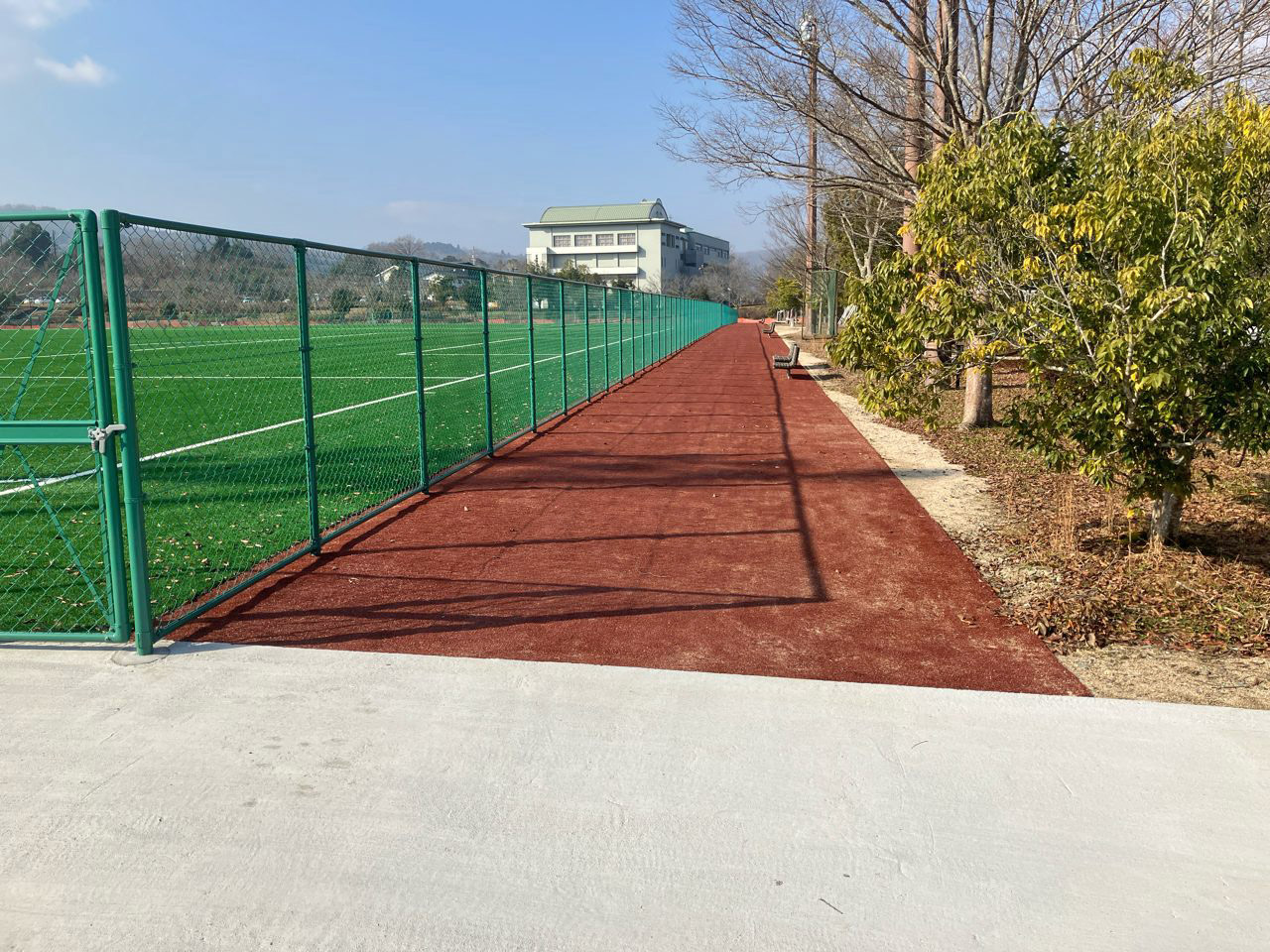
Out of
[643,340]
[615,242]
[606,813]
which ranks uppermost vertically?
[615,242]

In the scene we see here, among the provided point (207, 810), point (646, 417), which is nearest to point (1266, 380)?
point (207, 810)

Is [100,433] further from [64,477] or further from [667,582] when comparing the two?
[667,582]

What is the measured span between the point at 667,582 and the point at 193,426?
383 inches

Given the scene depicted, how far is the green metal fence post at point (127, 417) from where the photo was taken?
4.58 metres

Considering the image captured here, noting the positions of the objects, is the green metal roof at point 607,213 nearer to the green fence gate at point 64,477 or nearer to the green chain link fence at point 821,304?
the green chain link fence at point 821,304

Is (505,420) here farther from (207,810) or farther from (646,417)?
(207,810)

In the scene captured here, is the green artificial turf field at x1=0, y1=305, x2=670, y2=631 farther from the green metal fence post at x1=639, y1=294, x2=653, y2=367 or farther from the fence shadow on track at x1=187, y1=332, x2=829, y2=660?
the green metal fence post at x1=639, y1=294, x2=653, y2=367

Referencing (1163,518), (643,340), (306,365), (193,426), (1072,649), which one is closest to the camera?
(1072,649)

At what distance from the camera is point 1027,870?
10.4 ft

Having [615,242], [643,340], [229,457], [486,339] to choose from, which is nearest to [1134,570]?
[486,339]

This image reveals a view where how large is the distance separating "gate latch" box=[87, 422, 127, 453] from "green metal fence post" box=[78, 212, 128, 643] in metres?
0.01

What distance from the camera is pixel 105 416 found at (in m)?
4.67

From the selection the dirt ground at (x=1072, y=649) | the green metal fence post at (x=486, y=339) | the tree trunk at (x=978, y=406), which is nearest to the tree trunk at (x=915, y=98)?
the tree trunk at (x=978, y=406)

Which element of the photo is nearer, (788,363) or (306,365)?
(306,365)
